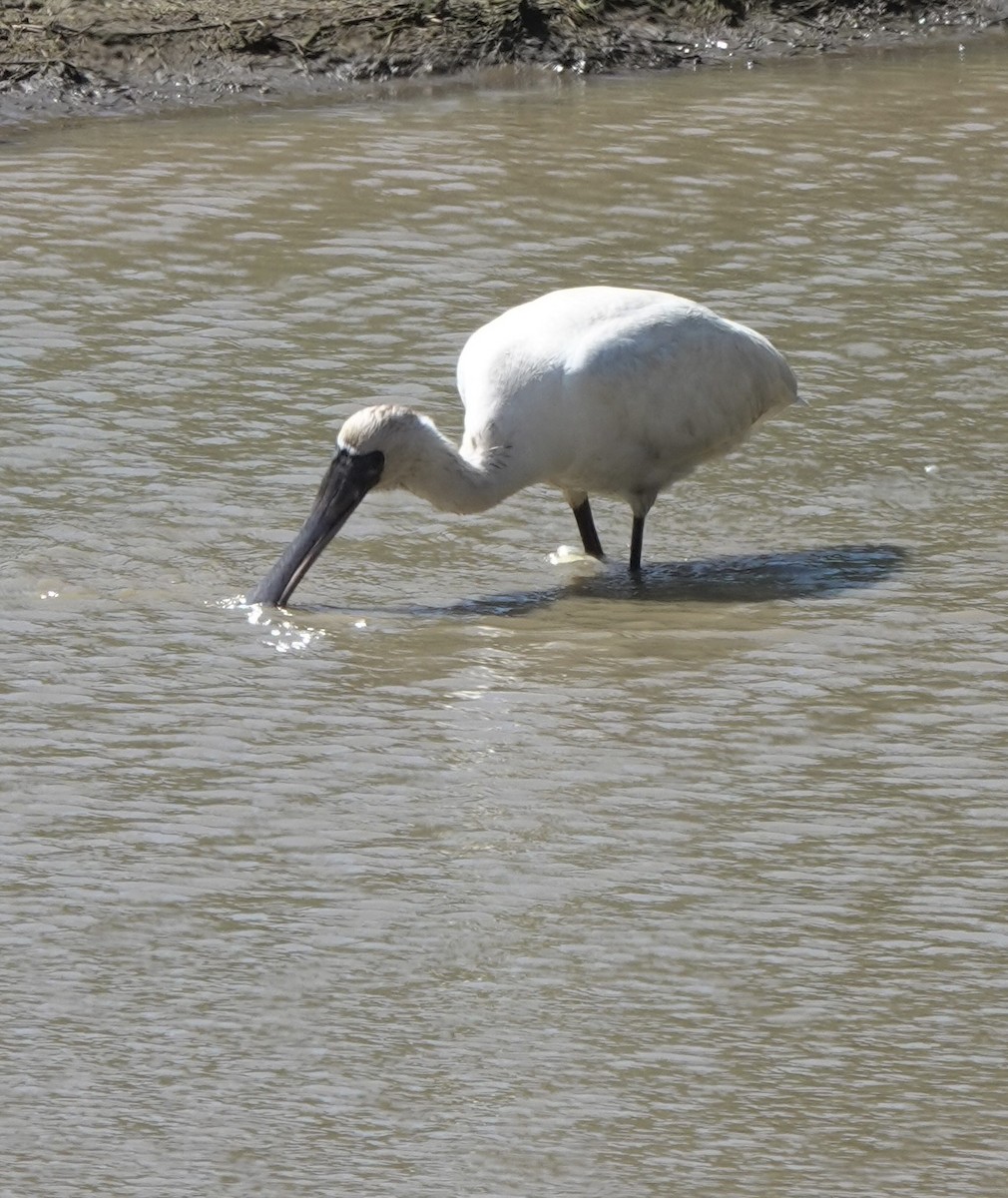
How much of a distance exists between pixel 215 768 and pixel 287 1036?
61.5 inches

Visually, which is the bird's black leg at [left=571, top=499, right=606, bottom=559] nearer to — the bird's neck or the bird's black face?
the bird's neck

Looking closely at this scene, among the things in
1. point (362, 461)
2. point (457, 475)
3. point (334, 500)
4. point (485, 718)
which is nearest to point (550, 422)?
point (457, 475)

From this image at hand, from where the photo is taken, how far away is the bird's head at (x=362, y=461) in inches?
315

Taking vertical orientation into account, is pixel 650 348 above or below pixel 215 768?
above

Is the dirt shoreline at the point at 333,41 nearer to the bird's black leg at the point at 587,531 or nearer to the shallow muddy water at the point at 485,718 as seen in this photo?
the shallow muddy water at the point at 485,718

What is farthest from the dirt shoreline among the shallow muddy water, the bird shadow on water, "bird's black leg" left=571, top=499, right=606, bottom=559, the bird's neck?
the bird shadow on water

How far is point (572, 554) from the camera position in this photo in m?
8.58

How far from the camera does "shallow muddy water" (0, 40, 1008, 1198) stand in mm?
4820

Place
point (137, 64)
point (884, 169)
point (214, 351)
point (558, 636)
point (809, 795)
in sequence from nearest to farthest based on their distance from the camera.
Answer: point (809, 795), point (558, 636), point (214, 351), point (884, 169), point (137, 64)

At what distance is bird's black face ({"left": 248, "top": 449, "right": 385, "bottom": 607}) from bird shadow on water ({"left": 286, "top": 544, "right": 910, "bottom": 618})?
191mm

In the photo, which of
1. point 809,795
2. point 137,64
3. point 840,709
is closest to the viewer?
point 809,795

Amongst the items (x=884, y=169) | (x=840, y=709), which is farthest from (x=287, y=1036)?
(x=884, y=169)

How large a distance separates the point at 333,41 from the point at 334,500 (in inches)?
291

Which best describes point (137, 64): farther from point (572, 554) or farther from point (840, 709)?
point (840, 709)
